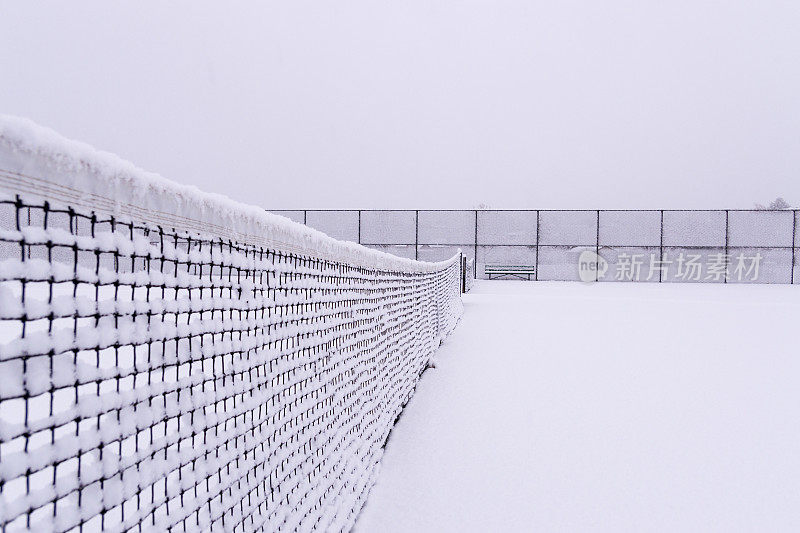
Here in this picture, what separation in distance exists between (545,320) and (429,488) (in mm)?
6334

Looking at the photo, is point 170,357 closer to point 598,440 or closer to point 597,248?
point 598,440

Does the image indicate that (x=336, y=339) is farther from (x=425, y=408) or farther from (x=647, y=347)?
(x=647, y=347)

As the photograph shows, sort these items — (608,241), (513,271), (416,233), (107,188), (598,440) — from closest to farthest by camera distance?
(107,188), (598,440), (513,271), (608,241), (416,233)

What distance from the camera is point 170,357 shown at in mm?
1286

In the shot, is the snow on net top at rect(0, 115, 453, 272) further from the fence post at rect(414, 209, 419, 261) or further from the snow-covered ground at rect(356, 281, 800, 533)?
the fence post at rect(414, 209, 419, 261)

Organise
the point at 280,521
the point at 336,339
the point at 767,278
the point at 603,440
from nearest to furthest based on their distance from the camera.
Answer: the point at 280,521 → the point at 336,339 → the point at 603,440 → the point at 767,278

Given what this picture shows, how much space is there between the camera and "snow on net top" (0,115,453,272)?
841 mm

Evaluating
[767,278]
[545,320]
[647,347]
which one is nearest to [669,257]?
[767,278]

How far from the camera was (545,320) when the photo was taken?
353 inches

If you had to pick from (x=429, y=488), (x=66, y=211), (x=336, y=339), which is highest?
(x=66, y=211)

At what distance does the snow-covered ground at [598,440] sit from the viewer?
2.78 meters

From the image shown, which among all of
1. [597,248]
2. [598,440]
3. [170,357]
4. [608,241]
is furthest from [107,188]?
[608,241]

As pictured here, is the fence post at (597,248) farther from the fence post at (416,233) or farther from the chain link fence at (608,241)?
the fence post at (416,233)

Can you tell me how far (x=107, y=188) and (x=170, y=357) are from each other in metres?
0.44
